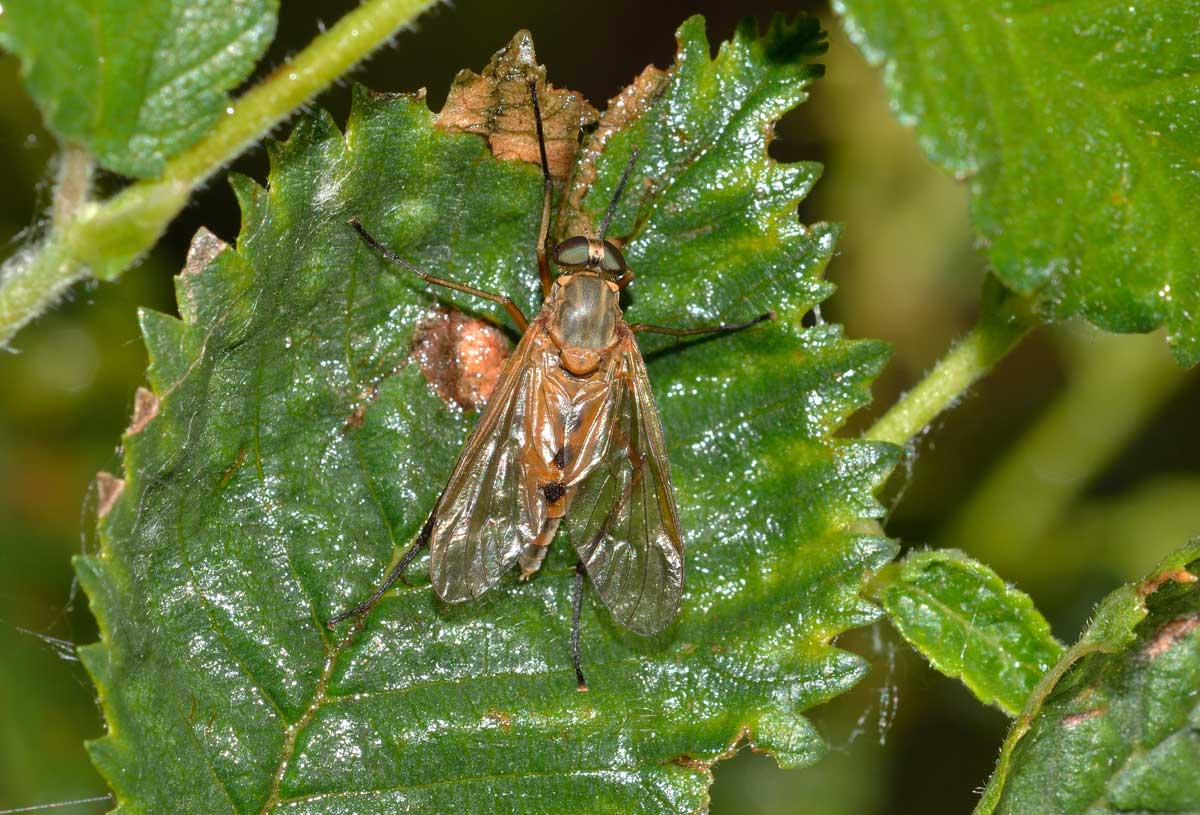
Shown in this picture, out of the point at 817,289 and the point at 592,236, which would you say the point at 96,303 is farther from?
the point at 817,289

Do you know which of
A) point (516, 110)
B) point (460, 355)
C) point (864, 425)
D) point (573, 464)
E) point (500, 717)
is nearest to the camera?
point (516, 110)

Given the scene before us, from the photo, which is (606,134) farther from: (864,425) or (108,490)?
(864,425)

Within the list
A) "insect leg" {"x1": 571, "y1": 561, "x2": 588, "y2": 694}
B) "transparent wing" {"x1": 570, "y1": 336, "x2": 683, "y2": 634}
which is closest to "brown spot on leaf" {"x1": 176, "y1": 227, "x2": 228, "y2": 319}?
"transparent wing" {"x1": 570, "y1": 336, "x2": 683, "y2": 634}

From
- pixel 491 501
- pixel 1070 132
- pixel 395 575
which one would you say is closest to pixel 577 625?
pixel 491 501

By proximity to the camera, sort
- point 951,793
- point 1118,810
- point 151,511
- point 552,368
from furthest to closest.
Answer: point 951,793, point 552,368, point 151,511, point 1118,810

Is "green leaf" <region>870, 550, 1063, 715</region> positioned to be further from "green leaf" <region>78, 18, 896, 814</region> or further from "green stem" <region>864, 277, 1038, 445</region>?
"green stem" <region>864, 277, 1038, 445</region>

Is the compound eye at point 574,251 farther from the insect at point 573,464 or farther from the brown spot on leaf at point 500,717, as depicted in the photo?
the brown spot on leaf at point 500,717

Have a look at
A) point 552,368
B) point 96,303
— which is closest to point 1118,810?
point 552,368
